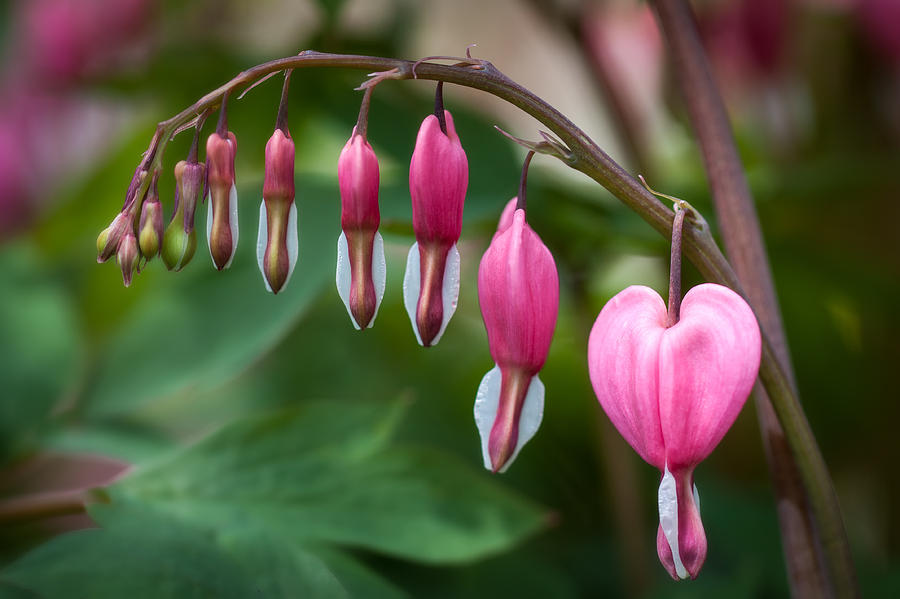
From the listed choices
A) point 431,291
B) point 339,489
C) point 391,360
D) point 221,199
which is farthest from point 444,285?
point 391,360

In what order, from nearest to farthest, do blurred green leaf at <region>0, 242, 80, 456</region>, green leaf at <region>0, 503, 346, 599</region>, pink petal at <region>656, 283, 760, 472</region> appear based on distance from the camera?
pink petal at <region>656, 283, 760, 472</region>, green leaf at <region>0, 503, 346, 599</region>, blurred green leaf at <region>0, 242, 80, 456</region>

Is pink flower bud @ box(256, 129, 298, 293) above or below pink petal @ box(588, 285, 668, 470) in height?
above

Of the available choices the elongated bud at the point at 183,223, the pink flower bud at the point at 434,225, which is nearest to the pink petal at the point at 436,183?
the pink flower bud at the point at 434,225

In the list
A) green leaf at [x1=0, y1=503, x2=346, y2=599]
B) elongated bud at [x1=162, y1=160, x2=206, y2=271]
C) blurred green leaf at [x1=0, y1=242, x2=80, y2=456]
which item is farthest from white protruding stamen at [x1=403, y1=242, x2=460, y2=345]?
blurred green leaf at [x1=0, y1=242, x2=80, y2=456]

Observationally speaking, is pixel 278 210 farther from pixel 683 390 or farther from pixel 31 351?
pixel 31 351

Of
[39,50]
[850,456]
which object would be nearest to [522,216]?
[850,456]

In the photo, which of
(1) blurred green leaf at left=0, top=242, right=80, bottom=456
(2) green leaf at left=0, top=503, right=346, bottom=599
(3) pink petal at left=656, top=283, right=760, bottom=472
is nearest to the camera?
(3) pink petal at left=656, top=283, right=760, bottom=472

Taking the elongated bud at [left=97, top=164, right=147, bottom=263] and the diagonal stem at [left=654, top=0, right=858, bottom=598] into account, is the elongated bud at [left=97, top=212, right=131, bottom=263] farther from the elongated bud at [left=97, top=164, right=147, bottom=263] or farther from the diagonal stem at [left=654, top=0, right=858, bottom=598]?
the diagonal stem at [left=654, top=0, right=858, bottom=598]
